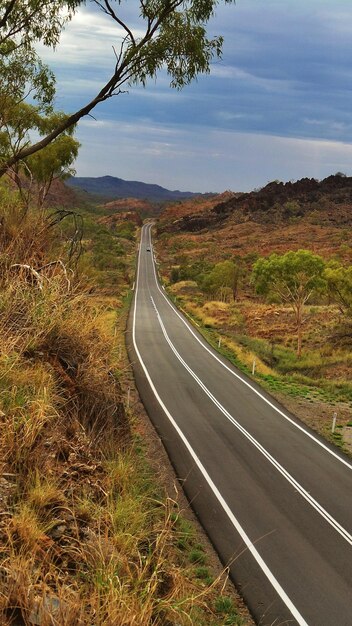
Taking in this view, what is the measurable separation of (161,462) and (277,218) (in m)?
147

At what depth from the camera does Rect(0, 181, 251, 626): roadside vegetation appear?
3777mm

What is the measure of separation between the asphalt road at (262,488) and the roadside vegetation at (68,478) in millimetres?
903

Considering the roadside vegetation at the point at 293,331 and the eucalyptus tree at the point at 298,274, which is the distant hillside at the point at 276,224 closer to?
the roadside vegetation at the point at 293,331

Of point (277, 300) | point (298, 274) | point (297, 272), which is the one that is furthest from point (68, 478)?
point (277, 300)

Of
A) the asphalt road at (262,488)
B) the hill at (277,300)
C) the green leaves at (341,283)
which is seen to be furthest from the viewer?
the green leaves at (341,283)

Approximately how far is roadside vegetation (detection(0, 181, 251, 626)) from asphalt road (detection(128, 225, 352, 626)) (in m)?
0.90

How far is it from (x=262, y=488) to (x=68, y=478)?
808 centimetres

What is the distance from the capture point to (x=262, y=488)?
12234mm

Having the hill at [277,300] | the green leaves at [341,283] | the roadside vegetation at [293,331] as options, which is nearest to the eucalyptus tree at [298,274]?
the roadside vegetation at [293,331]

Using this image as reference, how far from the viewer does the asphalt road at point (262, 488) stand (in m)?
8.20

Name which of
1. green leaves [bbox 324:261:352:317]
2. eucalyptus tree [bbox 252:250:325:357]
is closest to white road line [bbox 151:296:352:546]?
eucalyptus tree [bbox 252:250:325:357]

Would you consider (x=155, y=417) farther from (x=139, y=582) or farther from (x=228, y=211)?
(x=228, y=211)

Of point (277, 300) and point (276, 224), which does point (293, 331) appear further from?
point (276, 224)

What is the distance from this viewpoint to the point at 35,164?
30.1 metres
